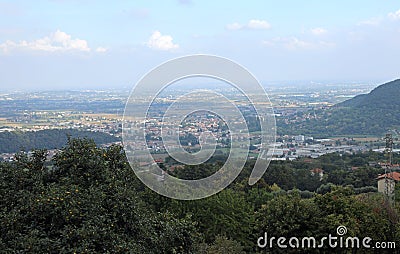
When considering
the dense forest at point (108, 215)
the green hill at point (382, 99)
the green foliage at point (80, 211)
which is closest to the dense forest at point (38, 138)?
the dense forest at point (108, 215)

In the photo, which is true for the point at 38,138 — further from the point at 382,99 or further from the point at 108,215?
the point at 382,99

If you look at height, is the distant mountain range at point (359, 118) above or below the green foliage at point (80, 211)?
below

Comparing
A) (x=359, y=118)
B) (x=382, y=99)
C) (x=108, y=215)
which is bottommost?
(x=359, y=118)

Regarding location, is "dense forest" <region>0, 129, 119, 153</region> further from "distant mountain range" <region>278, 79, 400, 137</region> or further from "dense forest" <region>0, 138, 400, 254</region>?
"distant mountain range" <region>278, 79, 400, 137</region>

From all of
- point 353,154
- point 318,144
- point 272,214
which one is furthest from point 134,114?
point 318,144

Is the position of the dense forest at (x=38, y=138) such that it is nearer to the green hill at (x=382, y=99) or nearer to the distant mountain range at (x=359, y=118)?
the distant mountain range at (x=359, y=118)

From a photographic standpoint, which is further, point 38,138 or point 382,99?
point 382,99

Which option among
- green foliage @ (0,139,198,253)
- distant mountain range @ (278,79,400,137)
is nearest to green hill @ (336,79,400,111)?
distant mountain range @ (278,79,400,137)

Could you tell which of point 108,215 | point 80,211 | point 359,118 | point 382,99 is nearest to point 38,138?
point 108,215
